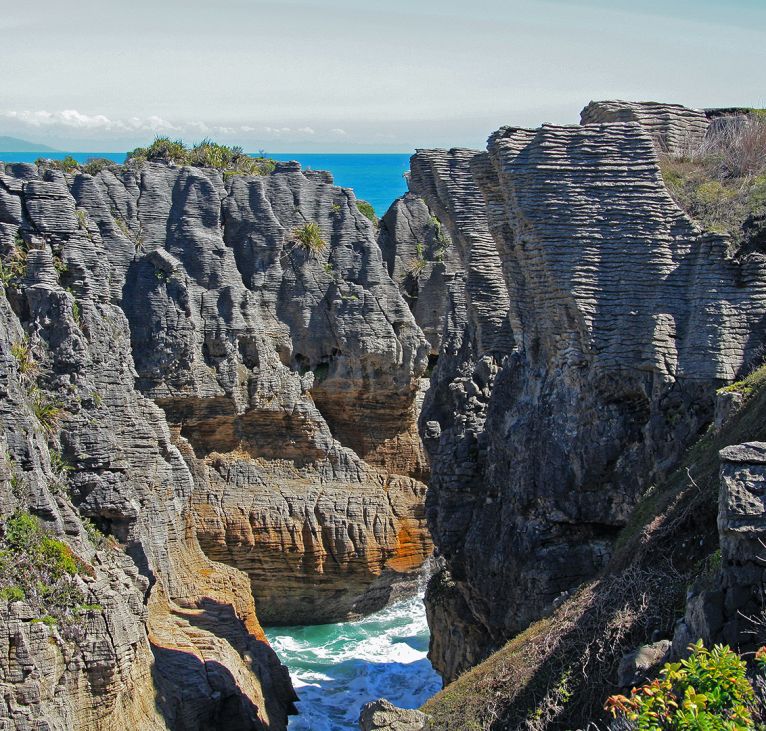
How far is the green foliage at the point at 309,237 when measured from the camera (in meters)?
40.0

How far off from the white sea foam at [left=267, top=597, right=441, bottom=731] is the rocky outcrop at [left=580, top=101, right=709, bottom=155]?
49.2 ft

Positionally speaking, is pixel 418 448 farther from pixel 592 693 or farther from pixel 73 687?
pixel 592 693

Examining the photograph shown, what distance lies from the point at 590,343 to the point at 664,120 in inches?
225

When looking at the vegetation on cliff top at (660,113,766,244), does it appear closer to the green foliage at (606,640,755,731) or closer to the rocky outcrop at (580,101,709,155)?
the rocky outcrop at (580,101,709,155)

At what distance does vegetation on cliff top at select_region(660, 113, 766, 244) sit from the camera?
22.4m

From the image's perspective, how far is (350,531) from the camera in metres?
36.7

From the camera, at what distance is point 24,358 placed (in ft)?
81.2

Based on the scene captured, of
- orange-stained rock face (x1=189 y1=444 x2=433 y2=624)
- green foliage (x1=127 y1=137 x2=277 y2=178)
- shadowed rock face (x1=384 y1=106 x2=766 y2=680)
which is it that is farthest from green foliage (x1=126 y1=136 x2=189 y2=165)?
shadowed rock face (x1=384 y1=106 x2=766 y2=680)

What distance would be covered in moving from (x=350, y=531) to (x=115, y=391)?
1150cm

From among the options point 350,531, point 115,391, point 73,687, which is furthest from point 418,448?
point 73,687

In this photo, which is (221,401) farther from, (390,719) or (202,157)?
(390,719)

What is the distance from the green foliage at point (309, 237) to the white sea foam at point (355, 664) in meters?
11.5

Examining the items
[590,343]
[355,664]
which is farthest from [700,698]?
[355,664]

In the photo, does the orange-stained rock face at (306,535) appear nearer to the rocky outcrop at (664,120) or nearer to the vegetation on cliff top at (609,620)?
the rocky outcrop at (664,120)
